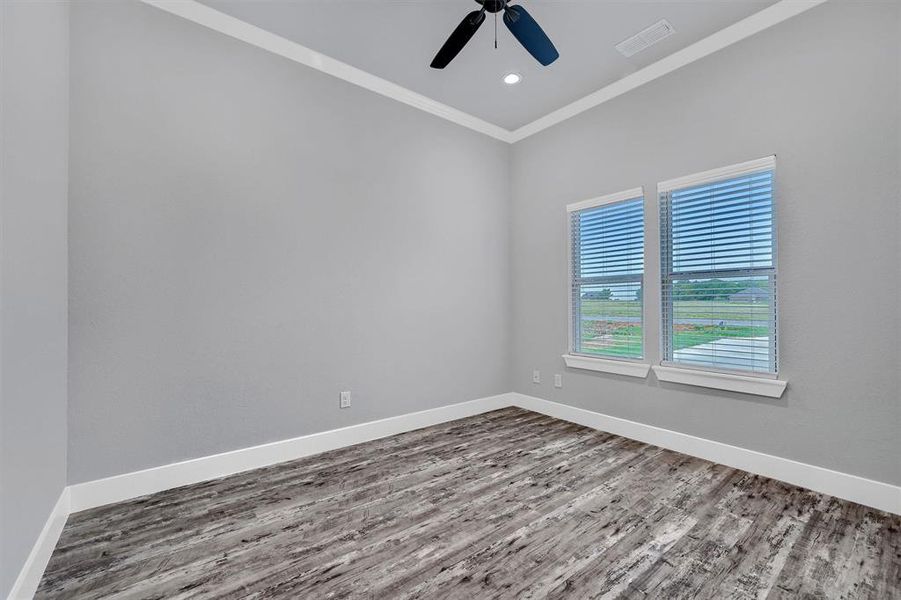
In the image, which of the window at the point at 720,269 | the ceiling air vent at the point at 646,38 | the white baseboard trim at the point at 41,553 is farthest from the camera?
the ceiling air vent at the point at 646,38

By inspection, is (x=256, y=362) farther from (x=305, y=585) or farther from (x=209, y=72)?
(x=209, y=72)

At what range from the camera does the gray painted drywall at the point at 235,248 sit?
2246 mm

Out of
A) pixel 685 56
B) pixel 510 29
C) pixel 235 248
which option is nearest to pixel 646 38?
pixel 685 56

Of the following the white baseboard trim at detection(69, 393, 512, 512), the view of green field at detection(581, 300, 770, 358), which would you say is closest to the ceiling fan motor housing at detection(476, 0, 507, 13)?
the view of green field at detection(581, 300, 770, 358)

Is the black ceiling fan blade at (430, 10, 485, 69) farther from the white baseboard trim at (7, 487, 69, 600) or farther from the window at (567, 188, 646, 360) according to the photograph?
the white baseboard trim at (7, 487, 69, 600)

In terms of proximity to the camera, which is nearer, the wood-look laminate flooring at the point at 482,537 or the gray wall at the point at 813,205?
the wood-look laminate flooring at the point at 482,537

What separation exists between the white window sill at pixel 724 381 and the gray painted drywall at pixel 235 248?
1849mm

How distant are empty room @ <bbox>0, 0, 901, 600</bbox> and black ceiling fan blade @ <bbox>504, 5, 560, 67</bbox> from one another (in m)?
0.02

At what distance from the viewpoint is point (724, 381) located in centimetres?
276

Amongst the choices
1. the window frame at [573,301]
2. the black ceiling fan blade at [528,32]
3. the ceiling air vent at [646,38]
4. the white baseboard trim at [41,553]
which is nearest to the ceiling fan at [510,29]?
the black ceiling fan blade at [528,32]

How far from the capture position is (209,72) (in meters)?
2.60

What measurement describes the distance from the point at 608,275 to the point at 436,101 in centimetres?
227

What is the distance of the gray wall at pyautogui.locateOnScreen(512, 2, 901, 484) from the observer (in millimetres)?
2186

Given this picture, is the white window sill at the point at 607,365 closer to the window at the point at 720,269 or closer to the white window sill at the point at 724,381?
the white window sill at the point at 724,381
